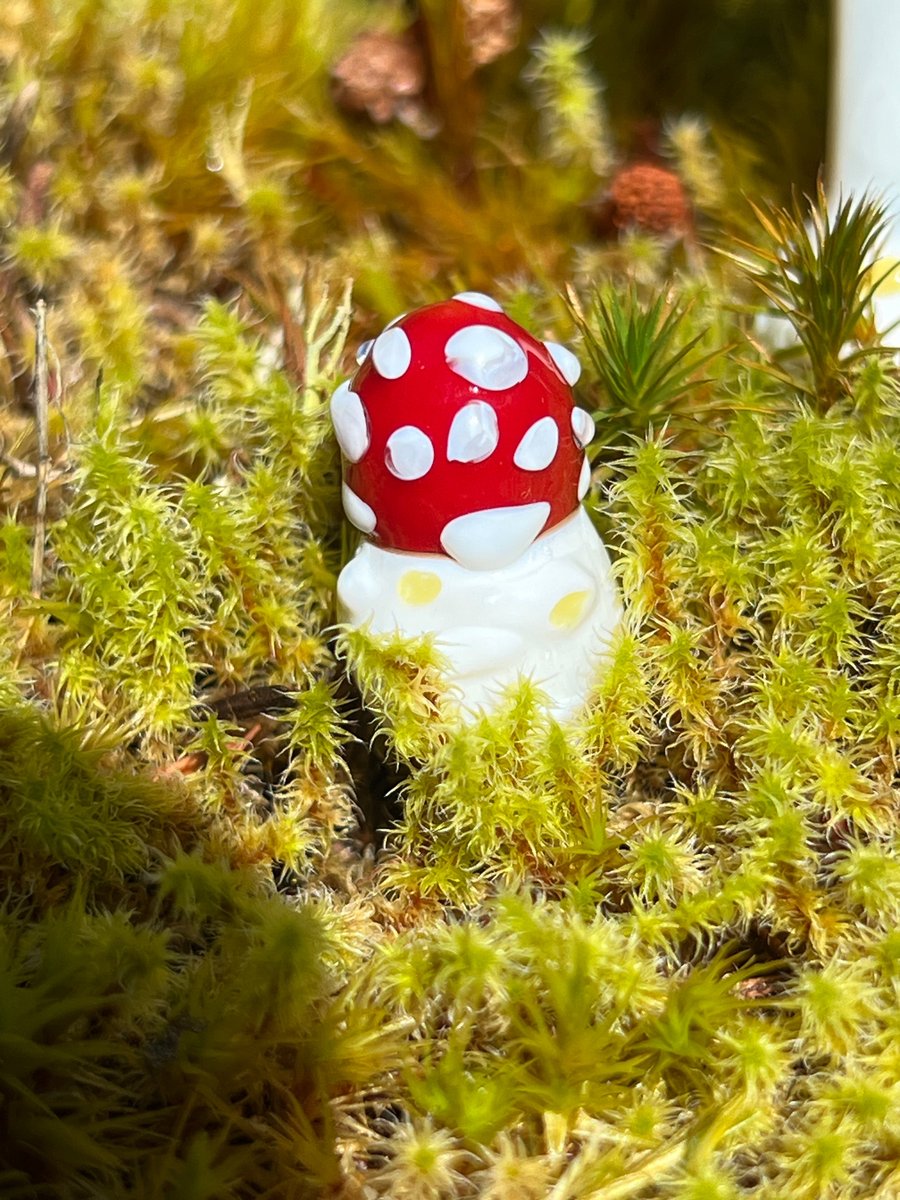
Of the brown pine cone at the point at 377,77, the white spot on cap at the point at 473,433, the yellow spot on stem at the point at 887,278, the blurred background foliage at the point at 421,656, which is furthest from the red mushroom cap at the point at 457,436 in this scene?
the brown pine cone at the point at 377,77

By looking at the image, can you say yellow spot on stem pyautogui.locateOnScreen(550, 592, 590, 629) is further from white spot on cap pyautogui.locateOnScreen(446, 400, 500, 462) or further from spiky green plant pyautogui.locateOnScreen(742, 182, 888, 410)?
spiky green plant pyautogui.locateOnScreen(742, 182, 888, 410)

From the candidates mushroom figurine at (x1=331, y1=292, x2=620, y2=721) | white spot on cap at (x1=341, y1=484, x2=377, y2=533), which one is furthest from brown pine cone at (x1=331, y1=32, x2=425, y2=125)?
white spot on cap at (x1=341, y1=484, x2=377, y2=533)

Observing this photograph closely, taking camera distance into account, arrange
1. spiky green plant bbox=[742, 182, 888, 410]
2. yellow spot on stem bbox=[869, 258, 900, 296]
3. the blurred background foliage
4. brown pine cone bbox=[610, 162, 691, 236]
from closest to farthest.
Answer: the blurred background foliage → spiky green plant bbox=[742, 182, 888, 410] → yellow spot on stem bbox=[869, 258, 900, 296] → brown pine cone bbox=[610, 162, 691, 236]

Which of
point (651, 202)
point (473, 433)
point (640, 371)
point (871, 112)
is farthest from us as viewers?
point (651, 202)

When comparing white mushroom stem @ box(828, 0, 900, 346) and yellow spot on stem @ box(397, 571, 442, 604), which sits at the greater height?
white mushroom stem @ box(828, 0, 900, 346)

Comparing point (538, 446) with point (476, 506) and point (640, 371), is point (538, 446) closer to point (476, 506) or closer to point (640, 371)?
point (476, 506)

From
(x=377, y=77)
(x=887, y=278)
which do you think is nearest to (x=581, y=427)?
(x=887, y=278)

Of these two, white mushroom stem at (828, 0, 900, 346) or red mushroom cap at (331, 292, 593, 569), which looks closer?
red mushroom cap at (331, 292, 593, 569)

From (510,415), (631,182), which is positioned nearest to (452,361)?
(510,415)
